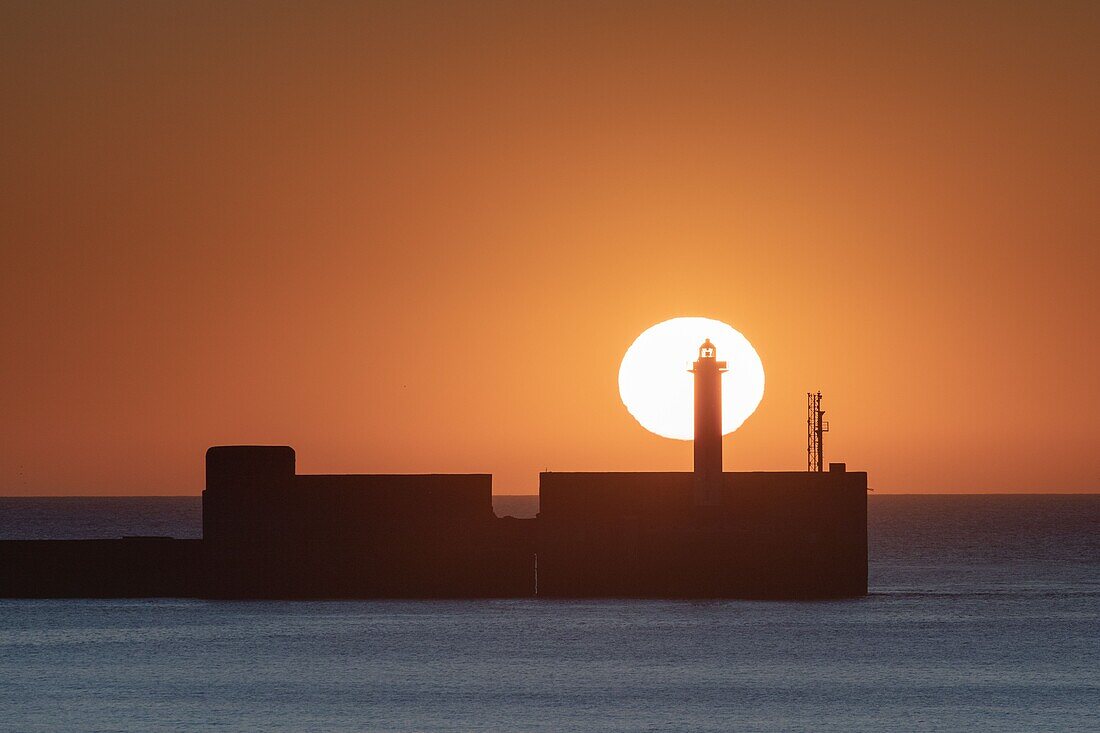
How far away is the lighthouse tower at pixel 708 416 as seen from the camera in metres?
66.6

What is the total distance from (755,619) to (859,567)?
7864 millimetres

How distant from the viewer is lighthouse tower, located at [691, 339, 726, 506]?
219 feet

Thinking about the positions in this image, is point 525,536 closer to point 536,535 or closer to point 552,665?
point 536,535

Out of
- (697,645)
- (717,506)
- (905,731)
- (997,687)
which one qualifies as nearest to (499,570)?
(717,506)

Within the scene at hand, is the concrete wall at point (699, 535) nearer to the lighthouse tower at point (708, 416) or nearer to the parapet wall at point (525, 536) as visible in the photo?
the parapet wall at point (525, 536)

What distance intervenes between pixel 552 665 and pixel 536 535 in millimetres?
18502

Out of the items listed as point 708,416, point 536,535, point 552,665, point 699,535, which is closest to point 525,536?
point 536,535

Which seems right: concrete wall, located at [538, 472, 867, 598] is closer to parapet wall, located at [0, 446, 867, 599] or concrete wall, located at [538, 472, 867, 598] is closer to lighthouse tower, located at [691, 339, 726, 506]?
parapet wall, located at [0, 446, 867, 599]

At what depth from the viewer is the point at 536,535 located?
6969cm

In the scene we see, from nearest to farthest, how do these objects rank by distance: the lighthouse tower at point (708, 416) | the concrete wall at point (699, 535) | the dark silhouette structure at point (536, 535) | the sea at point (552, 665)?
the sea at point (552, 665)
the lighthouse tower at point (708, 416)
the concrete wall at point (699, 535)
the dark silhouette structure at point (536, 535)

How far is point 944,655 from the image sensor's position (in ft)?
183

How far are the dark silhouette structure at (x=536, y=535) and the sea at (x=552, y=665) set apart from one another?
1162 mm

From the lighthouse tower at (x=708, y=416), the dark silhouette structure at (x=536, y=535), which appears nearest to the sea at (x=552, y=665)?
the dark silhouette structure at (x=536, y=535)

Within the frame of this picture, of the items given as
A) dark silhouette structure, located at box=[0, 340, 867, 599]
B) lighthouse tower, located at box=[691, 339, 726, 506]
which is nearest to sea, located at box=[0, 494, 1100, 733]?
dark silhouette structure, located at box=[0, 340, 867, 599]
